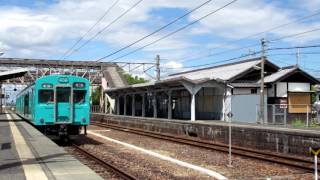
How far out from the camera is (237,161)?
15203 mm

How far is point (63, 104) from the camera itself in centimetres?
1903

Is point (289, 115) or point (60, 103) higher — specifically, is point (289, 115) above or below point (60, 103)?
below

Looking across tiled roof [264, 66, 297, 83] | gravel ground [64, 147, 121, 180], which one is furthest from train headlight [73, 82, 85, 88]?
tiled roof [264, 66, 297, 83]

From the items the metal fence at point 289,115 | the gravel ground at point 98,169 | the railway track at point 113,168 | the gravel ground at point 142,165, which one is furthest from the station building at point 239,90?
the railway track at point 113,168

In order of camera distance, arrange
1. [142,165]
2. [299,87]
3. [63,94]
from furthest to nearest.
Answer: [299,87] → [63,94] → [142,165]

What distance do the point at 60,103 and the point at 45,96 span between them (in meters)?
0.68

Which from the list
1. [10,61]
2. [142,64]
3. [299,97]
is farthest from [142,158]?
[10,61]

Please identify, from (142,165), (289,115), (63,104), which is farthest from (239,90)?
(142,165)

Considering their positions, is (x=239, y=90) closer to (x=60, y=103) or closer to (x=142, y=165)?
(x=60, y=103)

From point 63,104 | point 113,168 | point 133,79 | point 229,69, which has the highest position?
point 133,79

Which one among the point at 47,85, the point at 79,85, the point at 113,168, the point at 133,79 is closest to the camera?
the point at 113,168

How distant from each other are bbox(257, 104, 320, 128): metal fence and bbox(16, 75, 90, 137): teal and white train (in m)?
14.8

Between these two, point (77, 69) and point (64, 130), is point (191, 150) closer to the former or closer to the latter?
point (64, 130)

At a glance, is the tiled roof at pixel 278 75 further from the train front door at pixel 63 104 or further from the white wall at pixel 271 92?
the train front door at pixel 63 104
